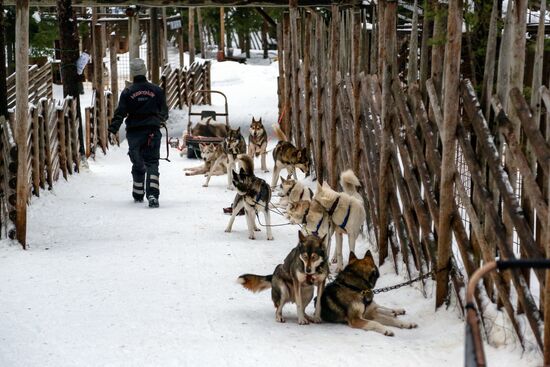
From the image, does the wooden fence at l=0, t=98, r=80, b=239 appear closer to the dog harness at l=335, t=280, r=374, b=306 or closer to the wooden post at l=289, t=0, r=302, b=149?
the wooden post at l=289, t=0, r=302, b=149

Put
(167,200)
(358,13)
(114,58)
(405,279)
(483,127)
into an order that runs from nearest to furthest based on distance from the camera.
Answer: (483,127) → (405,279) → (358,13) → (167,200) → (114,58)

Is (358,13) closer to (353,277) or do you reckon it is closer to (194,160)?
(353,277)

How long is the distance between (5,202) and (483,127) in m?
5.69

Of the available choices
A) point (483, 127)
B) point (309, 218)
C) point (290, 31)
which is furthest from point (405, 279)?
point (290, 31)

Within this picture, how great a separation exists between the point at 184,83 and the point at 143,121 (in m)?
16.0

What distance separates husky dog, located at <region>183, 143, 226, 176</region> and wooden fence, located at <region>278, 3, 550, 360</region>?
3.37 m

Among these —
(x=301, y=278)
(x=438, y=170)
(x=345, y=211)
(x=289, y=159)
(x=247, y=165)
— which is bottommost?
(x=289, y=159)

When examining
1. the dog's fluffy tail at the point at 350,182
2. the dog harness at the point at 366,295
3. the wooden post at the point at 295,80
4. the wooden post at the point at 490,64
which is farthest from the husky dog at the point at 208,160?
the wooden post at the point at 490,64

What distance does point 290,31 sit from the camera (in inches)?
685

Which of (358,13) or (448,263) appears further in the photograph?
(358,13)

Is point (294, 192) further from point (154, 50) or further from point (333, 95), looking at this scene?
point (154, 50)

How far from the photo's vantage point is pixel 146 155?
1312 cm

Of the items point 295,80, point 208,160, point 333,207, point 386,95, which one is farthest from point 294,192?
point 295,80

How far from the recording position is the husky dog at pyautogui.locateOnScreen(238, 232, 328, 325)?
23.3 feet
